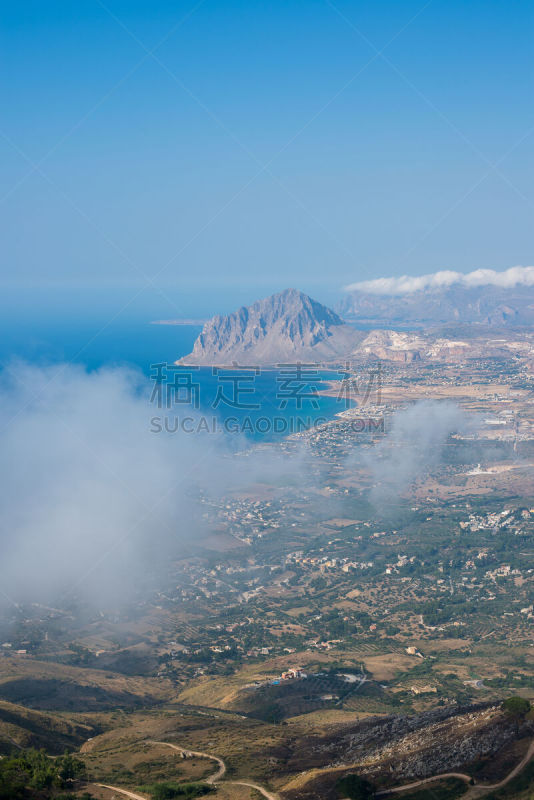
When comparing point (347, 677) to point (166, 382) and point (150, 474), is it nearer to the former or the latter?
point (150, 474)

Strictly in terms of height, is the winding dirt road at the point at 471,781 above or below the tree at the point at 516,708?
below

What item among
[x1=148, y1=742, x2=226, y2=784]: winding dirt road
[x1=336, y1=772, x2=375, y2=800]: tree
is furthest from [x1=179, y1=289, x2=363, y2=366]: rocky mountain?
[x1=336, y1=772, x2=375, y2=800]: tree

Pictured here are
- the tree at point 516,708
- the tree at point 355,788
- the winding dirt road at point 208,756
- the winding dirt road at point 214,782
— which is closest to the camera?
the tree at point 355,788

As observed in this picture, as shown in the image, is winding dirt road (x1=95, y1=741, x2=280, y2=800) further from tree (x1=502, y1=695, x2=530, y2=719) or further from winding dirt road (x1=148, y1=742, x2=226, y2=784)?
Result: tree (x1=502, y1=695, x2=530, y2=719)

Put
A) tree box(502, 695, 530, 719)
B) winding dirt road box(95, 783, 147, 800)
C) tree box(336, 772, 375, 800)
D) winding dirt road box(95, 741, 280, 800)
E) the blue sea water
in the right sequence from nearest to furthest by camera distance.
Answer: tree box(336, 772, 375, 800), winding dirt road box(95, 741, 280, 800), winding dirt road box(95, 783, 147, 800), tree box(502, 695, 530, 719), the blue sea water

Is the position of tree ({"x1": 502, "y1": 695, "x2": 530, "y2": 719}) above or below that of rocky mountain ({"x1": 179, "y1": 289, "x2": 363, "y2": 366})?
below

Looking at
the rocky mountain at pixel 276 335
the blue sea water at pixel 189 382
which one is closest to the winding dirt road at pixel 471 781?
A: the blue sea water at pixel 189 382

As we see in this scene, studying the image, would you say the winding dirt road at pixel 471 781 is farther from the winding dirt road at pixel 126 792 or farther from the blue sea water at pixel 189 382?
the blue sea water at pixel 189 382

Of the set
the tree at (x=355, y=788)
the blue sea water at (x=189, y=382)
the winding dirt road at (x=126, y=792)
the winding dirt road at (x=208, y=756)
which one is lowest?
the winding dirt road at (x=208, y=756)

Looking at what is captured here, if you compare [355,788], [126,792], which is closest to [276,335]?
[126,792]
